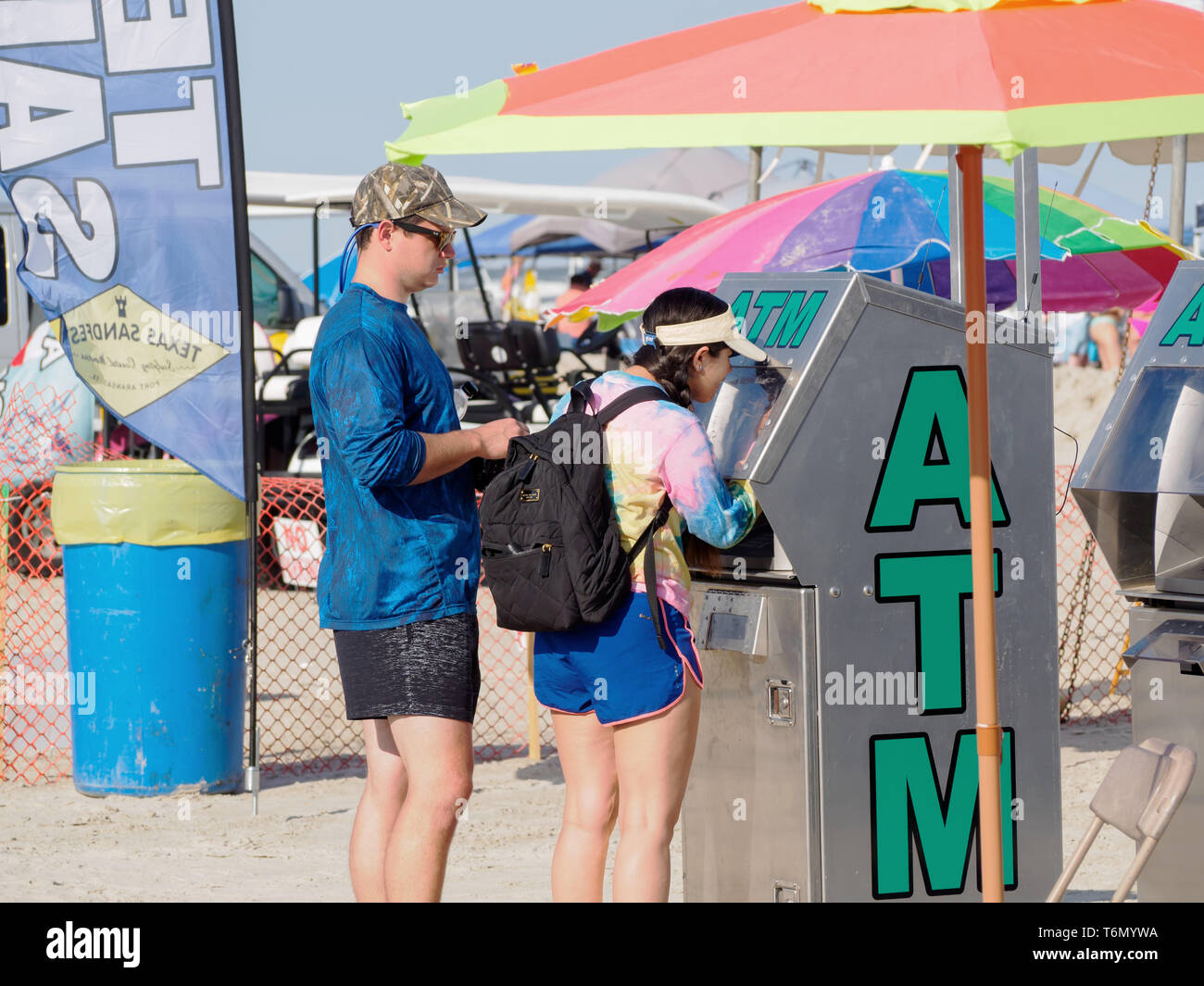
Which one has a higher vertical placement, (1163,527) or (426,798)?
(1163,527)

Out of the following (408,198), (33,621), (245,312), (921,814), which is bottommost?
(33,621)

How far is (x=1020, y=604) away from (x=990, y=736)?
0.84 metres

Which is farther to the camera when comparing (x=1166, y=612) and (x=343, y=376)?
(x=1166, y=612)

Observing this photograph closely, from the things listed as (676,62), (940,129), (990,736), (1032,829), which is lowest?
(1032,829)

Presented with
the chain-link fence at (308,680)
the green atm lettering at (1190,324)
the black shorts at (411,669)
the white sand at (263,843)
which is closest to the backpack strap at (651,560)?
the black shorts at (411,669)

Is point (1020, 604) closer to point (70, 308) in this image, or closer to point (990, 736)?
point (990, 736)

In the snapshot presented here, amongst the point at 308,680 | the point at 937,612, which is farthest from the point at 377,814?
the point at 308,680

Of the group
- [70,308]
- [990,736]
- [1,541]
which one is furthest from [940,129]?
[1,541]

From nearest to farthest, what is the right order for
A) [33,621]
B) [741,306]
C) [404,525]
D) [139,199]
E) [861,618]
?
[404,525] < [861,618] < [741,306] < [139,199] < [33,621]

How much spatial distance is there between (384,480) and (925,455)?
1.41m

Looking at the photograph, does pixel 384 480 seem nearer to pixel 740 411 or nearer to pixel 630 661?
pixel 630 661

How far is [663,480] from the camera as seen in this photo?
3297mm

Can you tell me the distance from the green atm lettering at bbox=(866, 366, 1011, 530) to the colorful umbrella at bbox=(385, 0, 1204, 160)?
1085 millimetres
